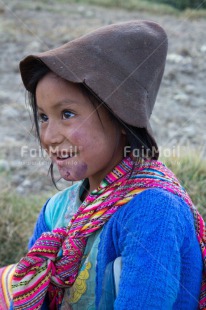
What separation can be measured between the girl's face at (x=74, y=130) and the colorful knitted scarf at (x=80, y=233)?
0.27 feet

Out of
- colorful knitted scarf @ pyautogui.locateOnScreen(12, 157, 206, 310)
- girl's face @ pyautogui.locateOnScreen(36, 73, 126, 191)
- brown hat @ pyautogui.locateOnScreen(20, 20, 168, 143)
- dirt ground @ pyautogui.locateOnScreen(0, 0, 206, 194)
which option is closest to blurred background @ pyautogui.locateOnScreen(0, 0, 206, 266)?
dirt ground @ pyautogui.locateOnScreen(0, 0, 206, 194)

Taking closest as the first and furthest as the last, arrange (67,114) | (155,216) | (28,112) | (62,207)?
(155,216) < (67,114) < (62,207) < (28,112)

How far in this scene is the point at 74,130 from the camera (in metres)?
1.55

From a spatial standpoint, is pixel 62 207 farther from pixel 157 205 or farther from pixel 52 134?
pixel 157 205

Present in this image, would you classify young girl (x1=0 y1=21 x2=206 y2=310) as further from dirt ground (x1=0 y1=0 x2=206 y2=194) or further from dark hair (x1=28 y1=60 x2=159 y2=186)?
dirt ground (x1=0 y1=0 x2=206 y2=194)

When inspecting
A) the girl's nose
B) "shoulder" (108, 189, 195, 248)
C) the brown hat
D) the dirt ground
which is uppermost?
the brown hat

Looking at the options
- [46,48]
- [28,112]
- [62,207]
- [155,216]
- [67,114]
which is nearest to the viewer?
[155,216]

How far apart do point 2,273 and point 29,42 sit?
15.4ft

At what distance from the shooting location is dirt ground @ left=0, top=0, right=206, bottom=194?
3.58 meters

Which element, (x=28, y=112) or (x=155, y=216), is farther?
(x=28, y=112)

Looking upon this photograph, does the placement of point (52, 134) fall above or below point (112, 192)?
above

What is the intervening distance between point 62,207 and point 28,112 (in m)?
2.27

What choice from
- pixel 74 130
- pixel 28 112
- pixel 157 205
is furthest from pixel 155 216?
pixel 28 112

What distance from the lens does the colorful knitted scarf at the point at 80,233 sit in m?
1.59
